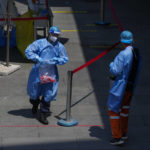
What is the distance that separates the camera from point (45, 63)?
7910 mm

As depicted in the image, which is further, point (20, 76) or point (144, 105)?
point (20, 76)

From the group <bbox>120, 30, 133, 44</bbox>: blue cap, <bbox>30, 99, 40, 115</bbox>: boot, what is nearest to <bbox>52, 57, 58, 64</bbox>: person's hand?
<bbox>30, 99, 40, 115</bbox>: boot

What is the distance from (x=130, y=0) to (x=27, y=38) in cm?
832

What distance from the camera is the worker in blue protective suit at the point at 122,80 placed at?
7.07 m

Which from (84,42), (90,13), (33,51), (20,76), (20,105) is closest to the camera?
(33,51)

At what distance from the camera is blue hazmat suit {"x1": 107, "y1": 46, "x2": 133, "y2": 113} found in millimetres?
7051

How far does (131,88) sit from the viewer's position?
7.29 meters

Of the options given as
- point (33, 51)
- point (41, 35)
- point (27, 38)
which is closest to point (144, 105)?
point (33, 51)

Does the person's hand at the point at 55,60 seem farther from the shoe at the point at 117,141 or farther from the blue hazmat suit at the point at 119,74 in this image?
the shoe at the point at 117,141

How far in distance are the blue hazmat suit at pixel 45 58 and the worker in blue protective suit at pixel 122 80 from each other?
120 cm

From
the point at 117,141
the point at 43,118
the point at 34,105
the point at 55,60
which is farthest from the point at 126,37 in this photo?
the point at 34,105

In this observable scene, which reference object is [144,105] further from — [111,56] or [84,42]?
[84,42]

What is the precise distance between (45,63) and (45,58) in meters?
0.09

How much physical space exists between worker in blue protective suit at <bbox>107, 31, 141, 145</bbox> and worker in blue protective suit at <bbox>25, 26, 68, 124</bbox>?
4.01 feet
